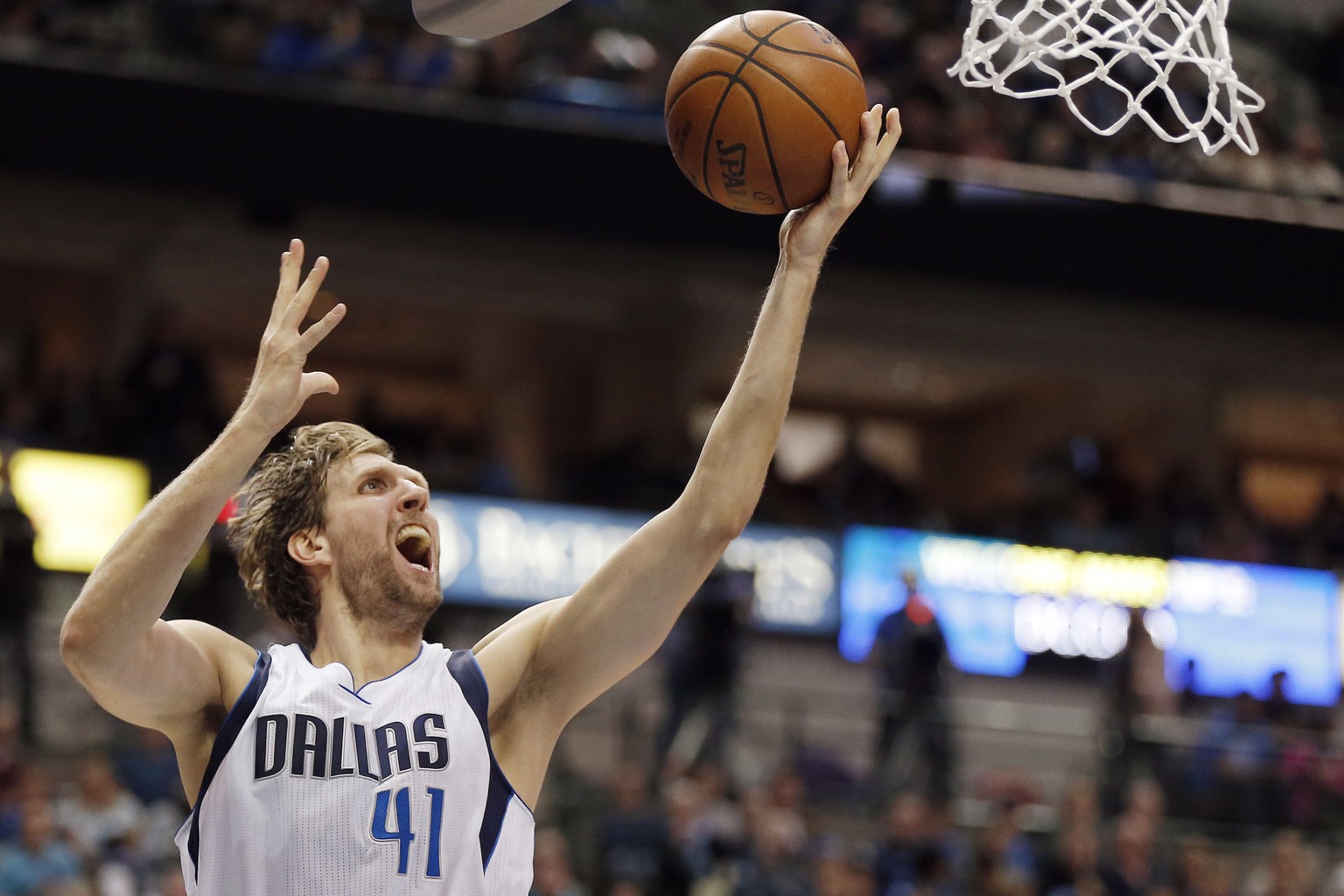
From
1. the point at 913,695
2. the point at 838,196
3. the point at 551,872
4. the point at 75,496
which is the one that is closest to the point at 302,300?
the point at 838,196

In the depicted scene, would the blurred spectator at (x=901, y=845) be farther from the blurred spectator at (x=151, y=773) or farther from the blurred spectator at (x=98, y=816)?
the blurred spectator at (x=98, y=816)

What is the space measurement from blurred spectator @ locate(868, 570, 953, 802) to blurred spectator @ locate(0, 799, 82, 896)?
527 centimetres

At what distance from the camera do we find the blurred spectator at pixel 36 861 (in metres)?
7.67

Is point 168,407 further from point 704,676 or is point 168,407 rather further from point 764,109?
point 764,109

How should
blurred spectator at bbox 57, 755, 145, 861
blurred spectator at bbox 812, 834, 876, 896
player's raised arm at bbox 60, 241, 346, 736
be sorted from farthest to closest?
blurred spectator at bbox 812, 834, 876, 896 → blurred spectator at bbox 57, 755, 145, 861 → player's raised arm at bbox 60, 241, 346, 736

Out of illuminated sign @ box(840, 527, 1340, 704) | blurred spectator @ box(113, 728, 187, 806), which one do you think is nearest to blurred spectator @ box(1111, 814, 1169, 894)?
illuminated sign @ box(840, 527, 1340, 704)

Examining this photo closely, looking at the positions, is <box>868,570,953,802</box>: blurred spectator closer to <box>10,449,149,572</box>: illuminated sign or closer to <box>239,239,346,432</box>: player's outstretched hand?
<box>10,449,149,572</box>: illuminated sign

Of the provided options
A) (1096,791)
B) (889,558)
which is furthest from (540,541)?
(1096,791)

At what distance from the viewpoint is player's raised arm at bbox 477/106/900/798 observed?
269cm

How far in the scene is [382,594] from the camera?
2.92 metres

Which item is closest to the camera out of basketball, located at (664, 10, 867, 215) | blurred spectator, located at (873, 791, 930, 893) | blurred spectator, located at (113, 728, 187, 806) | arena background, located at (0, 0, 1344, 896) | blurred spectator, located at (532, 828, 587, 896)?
basketball, located at (664, 10, 867, 215)

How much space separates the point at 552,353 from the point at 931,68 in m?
4.58

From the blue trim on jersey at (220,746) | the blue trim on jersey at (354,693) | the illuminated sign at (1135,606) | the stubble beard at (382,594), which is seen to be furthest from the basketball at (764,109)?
the illuminated sign at (1135,606)

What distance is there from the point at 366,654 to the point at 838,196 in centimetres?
110
